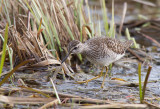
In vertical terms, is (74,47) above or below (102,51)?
above

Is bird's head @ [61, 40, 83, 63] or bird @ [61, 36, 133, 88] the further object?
bird @ [61, 36, 133, 88]

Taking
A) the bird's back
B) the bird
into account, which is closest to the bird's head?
the bird

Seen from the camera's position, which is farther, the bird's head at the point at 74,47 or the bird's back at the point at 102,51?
the bird's back at the point at 102,51

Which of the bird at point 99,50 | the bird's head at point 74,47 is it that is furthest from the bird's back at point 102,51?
the bird's head at point 74,47

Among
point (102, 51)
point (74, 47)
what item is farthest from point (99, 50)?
point (74, 47)

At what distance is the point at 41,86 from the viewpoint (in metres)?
6.43

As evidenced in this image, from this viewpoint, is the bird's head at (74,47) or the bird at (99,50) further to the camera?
the bird at (99,50)

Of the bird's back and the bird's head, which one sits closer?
the bird's head

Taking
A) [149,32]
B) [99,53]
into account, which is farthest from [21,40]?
[149,32]

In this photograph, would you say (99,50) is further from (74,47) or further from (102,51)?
(74,47)

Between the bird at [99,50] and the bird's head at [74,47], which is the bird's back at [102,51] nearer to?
the bird at [99,50]

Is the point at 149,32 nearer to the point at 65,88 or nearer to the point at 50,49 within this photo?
the point at 50,49

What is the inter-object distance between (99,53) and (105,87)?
88 centimetres

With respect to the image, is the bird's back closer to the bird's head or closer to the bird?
the bird
